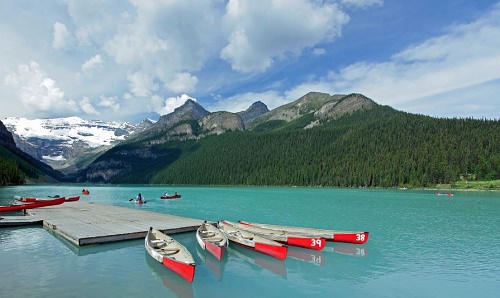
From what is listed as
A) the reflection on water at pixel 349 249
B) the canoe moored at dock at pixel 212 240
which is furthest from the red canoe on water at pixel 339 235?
the canoe moored at dock at pixel 212 240

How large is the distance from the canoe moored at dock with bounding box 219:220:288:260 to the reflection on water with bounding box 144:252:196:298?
743 cm

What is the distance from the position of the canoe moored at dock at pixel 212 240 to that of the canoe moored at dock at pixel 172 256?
295 cm

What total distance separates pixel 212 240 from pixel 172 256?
22.3 feet

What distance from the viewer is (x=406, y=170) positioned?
530 ft

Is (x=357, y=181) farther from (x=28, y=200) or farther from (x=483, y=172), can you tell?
(x=28, y=200)

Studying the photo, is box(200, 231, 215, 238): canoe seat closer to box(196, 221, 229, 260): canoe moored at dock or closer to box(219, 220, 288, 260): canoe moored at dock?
box(196, 221, 229, 260): canoe moored at dock

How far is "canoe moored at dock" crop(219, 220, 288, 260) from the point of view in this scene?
25422mm

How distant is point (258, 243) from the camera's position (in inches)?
1069

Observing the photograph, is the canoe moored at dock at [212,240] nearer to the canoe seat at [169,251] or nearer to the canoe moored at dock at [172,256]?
the canoe moored at dock at [172,256]

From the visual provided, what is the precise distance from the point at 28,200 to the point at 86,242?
43720 millimetres

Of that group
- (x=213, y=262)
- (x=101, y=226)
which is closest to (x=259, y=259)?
(x=213, y=262)

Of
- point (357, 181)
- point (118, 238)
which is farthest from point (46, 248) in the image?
point (357, 181)

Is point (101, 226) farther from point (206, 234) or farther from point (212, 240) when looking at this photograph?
point (212, 240)

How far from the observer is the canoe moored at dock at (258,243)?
2542 cm
